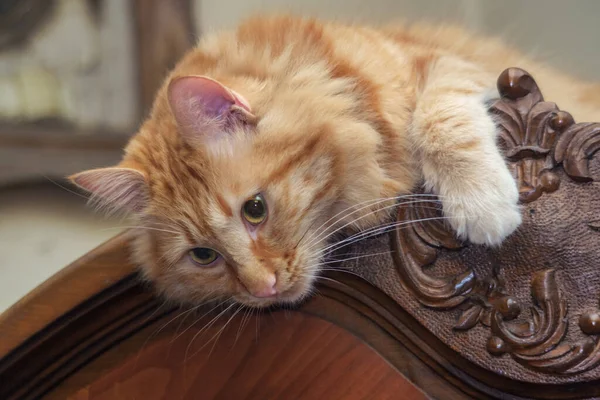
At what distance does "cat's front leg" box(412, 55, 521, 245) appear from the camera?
71 centimetres

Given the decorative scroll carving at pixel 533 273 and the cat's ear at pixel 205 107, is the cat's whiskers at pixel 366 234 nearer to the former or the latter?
the decorative scroll carving at pixel 533 273

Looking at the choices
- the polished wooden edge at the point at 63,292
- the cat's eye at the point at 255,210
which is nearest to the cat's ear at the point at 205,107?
the cat's eye at the point at 255,210

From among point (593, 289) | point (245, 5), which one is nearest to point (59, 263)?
point (245, 5)

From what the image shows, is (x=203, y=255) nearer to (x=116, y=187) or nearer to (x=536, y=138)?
(x=116, y=187)

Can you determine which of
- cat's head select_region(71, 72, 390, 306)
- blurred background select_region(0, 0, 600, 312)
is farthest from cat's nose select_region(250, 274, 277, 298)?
blurred background select_region(0, 0, 600, 312)

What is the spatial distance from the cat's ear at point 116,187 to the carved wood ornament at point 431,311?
143mm

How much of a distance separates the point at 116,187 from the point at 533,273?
712mm

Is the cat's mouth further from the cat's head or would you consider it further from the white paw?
the white paw

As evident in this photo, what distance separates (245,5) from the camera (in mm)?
2021

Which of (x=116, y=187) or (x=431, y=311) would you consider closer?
(x=431, y=311)

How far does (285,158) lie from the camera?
90 centimetres

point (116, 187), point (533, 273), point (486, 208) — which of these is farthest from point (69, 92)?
point (533, 273)

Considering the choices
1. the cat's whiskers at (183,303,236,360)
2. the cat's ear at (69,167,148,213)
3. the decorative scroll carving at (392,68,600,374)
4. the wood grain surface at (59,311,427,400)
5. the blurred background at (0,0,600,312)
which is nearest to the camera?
the decorative scroll carving at (392,68,600,374)

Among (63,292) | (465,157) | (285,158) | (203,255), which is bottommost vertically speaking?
(63,292)
